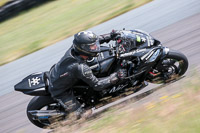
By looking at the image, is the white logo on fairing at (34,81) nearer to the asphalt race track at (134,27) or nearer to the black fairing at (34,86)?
the black fairing at (34,86)

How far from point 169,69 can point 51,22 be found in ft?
26.3

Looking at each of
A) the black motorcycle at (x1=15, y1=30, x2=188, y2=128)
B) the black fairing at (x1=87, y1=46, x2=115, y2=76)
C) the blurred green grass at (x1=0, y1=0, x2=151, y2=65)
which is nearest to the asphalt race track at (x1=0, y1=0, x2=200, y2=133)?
the black motorcycle at (x1=15, y1=30, x2=188, y2=128)

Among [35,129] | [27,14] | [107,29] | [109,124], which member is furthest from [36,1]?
[109,124]

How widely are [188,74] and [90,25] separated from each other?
5416mm

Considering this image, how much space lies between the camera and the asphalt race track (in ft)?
21.9

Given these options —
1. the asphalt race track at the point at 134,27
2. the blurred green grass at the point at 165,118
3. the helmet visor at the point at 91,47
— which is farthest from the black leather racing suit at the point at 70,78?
the asphalt race track at the point at 134,27

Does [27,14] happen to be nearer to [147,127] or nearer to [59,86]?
[59,86]

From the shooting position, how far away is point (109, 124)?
4246 millimetres

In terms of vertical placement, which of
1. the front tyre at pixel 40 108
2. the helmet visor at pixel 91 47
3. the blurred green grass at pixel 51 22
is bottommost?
the front tyre at pixel 40 108

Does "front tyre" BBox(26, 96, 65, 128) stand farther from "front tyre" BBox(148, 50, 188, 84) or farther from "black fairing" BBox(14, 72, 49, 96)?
"front tyre" BBox(148, 50, 188, 84)

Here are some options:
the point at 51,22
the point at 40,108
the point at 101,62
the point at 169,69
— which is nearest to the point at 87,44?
the point at 101,62

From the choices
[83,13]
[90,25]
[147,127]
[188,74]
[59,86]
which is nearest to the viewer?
[147,127]

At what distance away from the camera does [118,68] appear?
5.44 meters

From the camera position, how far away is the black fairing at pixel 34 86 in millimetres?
5312
